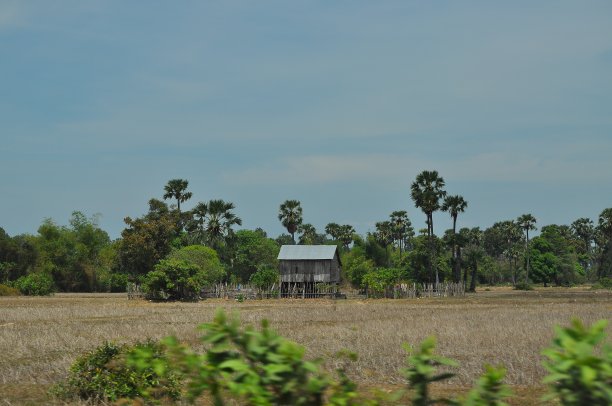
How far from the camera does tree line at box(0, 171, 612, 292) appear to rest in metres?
80.0

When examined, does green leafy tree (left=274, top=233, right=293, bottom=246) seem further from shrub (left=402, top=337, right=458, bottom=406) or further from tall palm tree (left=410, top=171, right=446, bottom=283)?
shrub (left=402, top=337, right=458, bottom=406)

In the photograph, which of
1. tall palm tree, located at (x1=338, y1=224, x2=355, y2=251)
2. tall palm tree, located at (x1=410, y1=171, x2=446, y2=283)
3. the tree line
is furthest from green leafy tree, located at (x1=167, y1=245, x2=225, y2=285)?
tall palm tree, located at (x1=338, y1=224, x2=355, y2=251)

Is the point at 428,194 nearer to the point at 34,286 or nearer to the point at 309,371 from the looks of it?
the point at 34,286

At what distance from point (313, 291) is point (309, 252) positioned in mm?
4716

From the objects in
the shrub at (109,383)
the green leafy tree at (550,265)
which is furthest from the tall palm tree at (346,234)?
the shrub at (109,383)

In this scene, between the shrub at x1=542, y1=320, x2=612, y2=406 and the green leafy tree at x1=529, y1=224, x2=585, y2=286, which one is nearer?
the shrub at x1=542, y1=320, x2=612, y2=406

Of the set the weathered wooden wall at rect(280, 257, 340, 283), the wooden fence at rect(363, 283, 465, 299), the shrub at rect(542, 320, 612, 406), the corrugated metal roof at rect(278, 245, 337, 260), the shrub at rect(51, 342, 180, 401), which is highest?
the corrugated metal roof at rect(278, 245, 337, 260)

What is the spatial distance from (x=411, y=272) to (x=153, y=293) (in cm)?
3882

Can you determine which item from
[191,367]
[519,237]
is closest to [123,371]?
[191,367]

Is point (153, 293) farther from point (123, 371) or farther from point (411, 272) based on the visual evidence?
point (123, 371)

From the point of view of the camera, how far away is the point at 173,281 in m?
63.0

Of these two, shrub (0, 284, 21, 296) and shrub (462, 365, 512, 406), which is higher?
shrub (462, 365, 512, 406)

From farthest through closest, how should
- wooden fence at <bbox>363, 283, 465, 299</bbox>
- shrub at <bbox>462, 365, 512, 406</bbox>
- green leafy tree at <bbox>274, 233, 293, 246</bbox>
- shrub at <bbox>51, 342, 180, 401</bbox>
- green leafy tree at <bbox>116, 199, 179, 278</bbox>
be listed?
green leafy tree at <bbox>274, 233, 293, 246</bbox> < green leafy tree at <bbox>116, 199, 179, 278</bbox> < wooden fence at <bbox>363, 283, 465, 299</bbox> < shrub at <bbox>51, 342, 180, 401</bbox> < shrub at <bbox>462, 365, 512, 406</bbox>

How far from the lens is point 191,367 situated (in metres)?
3.19
